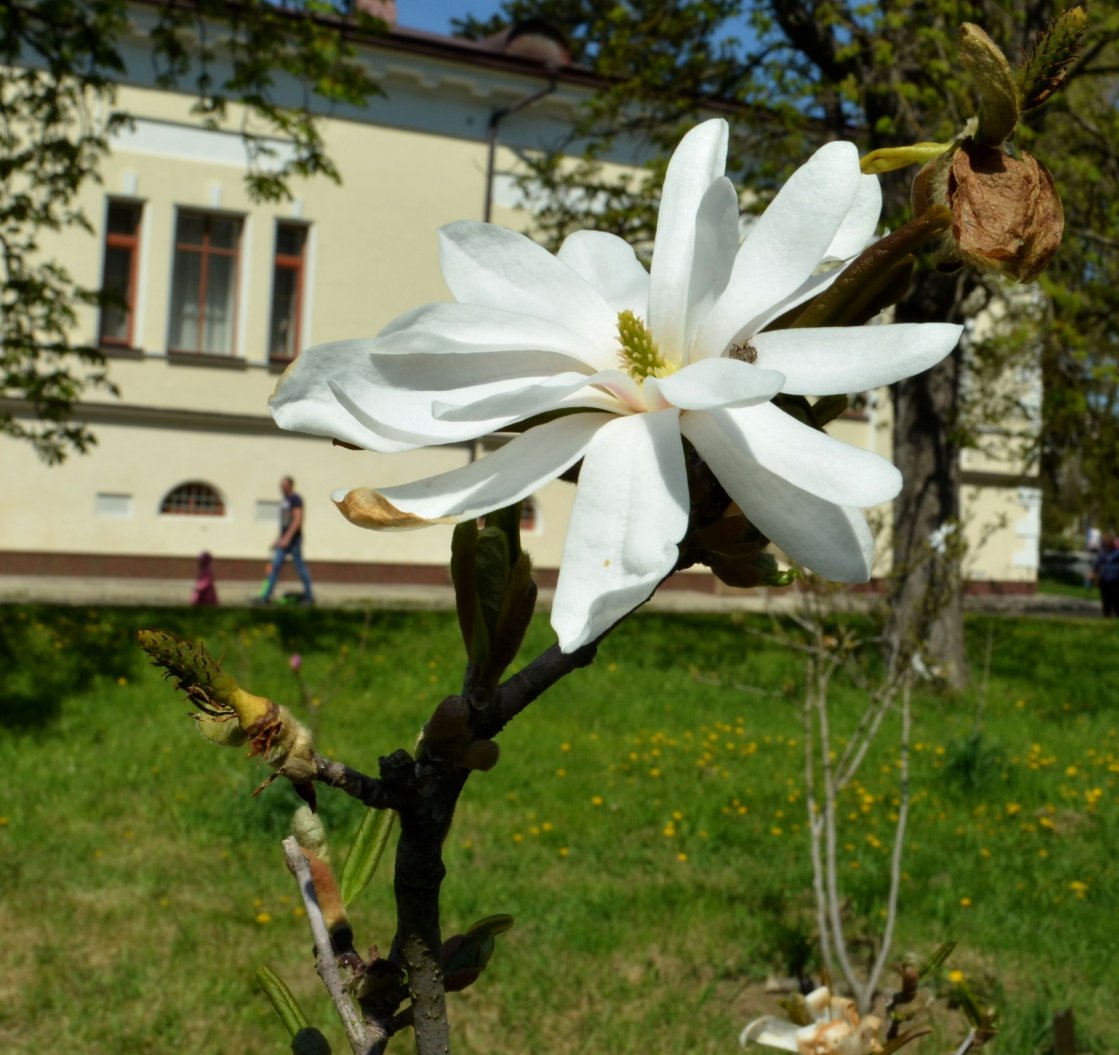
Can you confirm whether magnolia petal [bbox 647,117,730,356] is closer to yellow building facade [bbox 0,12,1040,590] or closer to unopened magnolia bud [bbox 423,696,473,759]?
unopened magnolia bud [bbox 423,696,473,759]

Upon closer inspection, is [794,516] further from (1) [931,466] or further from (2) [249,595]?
(2) [249,595]

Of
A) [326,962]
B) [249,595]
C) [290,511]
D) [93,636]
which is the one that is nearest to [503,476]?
[326,962]

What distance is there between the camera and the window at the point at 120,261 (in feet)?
51.7

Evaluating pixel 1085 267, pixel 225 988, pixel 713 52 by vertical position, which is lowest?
pixel 225 988

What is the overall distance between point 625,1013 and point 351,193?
14.4m

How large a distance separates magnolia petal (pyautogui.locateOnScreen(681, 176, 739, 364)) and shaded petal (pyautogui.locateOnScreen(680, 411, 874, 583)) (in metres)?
0.07

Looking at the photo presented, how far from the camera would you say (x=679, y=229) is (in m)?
0.54

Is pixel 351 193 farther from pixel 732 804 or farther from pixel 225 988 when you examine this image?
pixel 225 988

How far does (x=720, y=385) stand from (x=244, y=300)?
54.3ft

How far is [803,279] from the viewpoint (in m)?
0.50

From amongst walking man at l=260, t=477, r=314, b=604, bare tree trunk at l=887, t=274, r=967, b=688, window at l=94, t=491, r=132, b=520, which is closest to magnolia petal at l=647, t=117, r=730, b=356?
bare tree trunk at l=887, t=274, r=967, b=688

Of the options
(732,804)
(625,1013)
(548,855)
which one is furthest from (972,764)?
(625,1013)

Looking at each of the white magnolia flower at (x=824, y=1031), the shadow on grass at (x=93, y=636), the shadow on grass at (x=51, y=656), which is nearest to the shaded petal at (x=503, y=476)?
the white magnolia flower at (x=824, y=1031)

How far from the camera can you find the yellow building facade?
15414 mm
